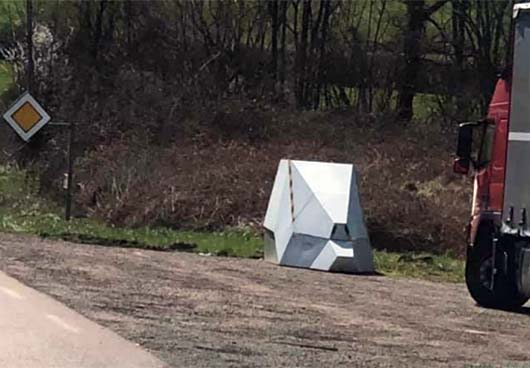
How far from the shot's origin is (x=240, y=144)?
36.1m

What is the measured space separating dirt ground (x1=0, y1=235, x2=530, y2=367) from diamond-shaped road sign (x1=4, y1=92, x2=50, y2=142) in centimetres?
804

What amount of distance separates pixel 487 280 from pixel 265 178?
16.4m

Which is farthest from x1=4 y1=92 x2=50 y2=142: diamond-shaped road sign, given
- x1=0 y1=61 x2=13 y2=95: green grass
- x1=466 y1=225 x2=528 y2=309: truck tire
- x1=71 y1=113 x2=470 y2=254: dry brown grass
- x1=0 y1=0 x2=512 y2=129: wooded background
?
x1=0 y1=0 x2=512 y2=129: wooded background

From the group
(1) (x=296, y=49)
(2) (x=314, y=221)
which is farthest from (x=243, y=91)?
(2) (x=314, y=221)

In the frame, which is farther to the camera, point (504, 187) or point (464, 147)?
point (464, 147)

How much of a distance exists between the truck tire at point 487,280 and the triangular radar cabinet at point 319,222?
362 centimetres

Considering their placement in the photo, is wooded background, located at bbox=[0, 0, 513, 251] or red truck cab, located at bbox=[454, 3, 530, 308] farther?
wooded background, located at bbox=[0, 0, 513, 251]

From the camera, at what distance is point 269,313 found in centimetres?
1262

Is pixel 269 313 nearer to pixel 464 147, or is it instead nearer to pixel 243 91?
pixel 464 147

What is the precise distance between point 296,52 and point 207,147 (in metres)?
9.84

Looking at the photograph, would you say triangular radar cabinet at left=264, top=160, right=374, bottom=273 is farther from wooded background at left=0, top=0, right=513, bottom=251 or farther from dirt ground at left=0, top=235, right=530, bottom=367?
wooded background at left=0, top=0, right=513, bottom=251

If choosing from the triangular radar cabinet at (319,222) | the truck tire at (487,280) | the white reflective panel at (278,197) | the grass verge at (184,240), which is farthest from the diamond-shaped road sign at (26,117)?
the truck tire at (487,280)

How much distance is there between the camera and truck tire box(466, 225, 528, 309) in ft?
48.1

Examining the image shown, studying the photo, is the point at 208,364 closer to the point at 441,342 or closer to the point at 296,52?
the point at 441,342
